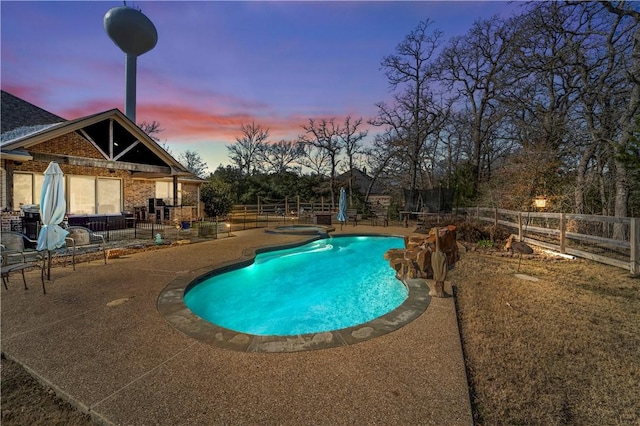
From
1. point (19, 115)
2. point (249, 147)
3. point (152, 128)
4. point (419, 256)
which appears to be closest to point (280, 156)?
point (249, 147)

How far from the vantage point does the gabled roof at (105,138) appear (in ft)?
25.3

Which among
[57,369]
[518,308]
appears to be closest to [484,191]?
[518,308]

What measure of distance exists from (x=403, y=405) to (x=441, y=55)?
74.7 ft

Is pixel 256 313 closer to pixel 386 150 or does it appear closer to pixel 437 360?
pixel 437 360

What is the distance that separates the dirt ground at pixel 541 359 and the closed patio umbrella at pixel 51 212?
2957 millimetres

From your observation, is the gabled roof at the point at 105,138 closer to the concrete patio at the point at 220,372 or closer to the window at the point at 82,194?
the window at the point at 82,194

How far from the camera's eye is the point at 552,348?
2.83 m

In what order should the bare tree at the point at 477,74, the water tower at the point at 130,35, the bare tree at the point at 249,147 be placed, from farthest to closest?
the bare tree at the point at 249,147 → the water tower at the point at 130,35 → the bare tree at the point at 477,74

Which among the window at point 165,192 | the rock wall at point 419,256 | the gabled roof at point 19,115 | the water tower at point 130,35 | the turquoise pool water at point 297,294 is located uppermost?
the water tower at point 130,35

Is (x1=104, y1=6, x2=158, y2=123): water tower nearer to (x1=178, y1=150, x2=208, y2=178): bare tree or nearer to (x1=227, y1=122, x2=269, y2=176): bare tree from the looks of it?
(x1=227, y1=122, x2=269, y2=176): bare tree

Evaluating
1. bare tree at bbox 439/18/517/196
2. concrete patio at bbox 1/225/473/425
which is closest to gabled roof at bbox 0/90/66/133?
concrete patio at bbox 1/225/473/425

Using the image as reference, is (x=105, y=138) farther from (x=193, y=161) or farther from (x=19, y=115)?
(x=193, y=161)

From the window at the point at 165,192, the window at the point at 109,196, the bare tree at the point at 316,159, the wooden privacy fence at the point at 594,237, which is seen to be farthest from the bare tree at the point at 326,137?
the wooden privacy fence at the point at 594,237

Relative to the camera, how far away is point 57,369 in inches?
93.4
